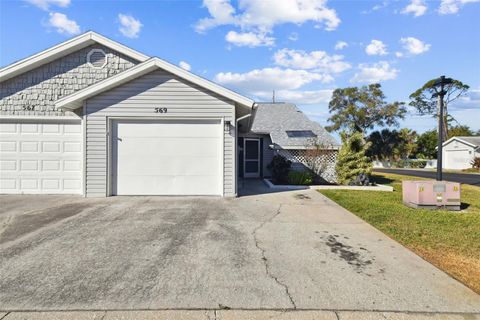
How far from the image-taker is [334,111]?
136 feet

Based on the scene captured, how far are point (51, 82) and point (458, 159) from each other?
42.9 meters

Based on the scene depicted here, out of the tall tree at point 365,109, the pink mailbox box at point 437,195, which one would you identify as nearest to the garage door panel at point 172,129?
the pink mailbox box at point 437,195

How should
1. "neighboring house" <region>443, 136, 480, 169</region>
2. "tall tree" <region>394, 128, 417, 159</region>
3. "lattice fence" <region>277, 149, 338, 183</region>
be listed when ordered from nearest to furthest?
"lattice fence" <region>277, 149, 338, 183</region>
"neighboring house" <region>443, 136, 480, 169</region>
"tall tree" <region>394, 128, 417, 159</region>

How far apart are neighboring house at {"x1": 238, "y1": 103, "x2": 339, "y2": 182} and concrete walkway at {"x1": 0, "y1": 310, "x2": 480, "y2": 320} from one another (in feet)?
33.8

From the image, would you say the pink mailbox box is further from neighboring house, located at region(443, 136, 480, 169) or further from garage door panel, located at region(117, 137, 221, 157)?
neighboring house, located at region(443, 136, 480, 169)

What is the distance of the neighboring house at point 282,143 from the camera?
13688 mm

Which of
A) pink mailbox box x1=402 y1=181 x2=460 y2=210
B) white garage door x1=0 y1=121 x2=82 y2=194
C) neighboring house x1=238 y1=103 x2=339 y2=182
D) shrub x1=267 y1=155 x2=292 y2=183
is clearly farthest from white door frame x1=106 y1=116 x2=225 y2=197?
pink mailbox box x1=402 y1=181 x2=460 y2=210

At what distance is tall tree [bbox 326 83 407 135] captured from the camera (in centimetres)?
3769

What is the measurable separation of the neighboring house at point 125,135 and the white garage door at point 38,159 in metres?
0.03

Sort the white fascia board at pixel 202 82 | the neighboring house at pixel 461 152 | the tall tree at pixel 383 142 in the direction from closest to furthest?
the white fascia board at pixel 202 82 < the neighboring house at pixel 461 152 < the tall tree at pixel 383 142

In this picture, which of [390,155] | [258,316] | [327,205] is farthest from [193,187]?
[390,155]

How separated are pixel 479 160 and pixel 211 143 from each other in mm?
33445

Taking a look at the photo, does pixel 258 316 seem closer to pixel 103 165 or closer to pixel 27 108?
pixel 103 165

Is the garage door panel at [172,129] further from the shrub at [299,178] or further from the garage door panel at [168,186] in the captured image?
the shrub at [299,178]
